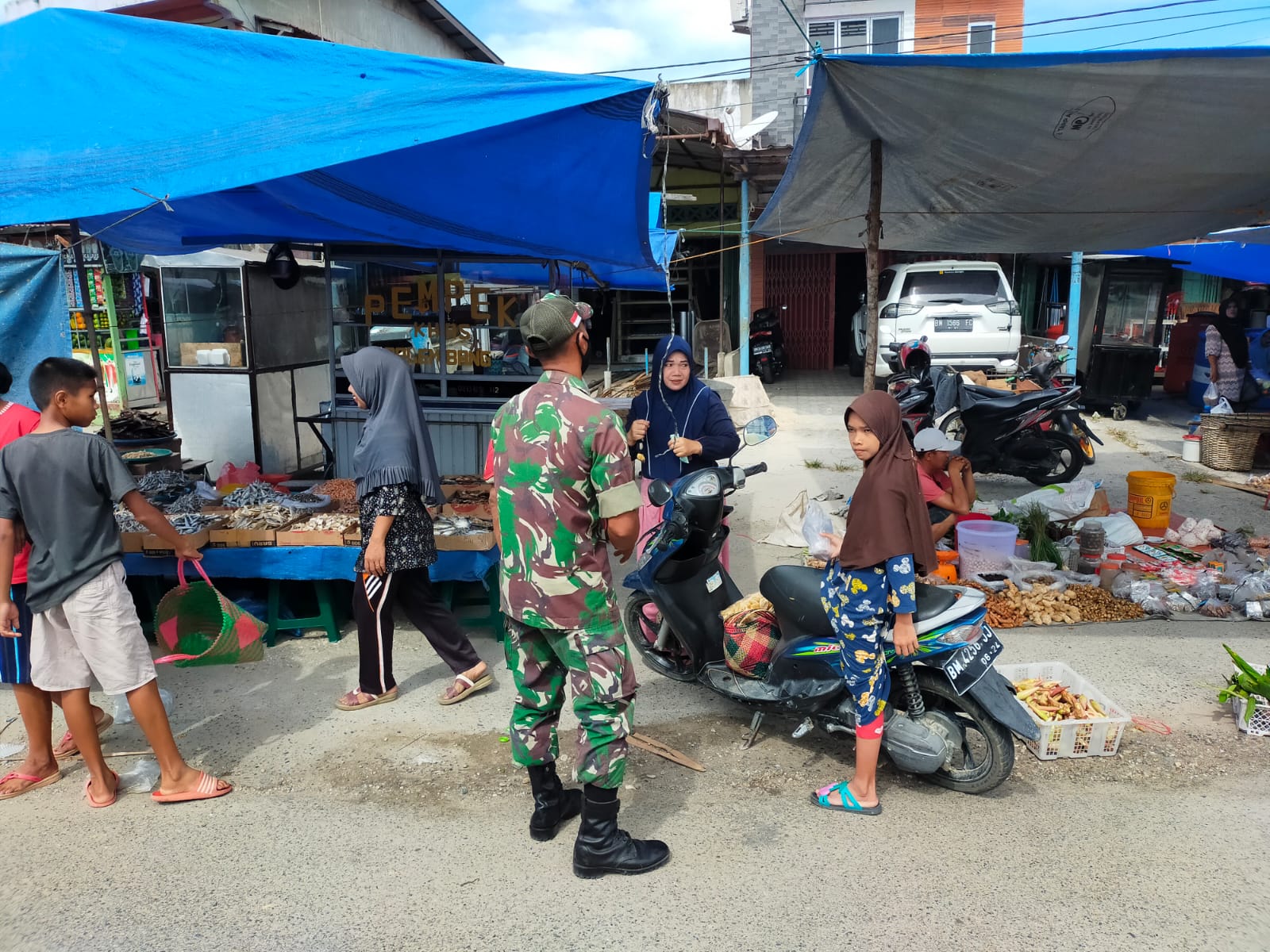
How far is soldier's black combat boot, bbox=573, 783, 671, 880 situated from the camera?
2.87 meters

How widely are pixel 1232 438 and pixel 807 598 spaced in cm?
784

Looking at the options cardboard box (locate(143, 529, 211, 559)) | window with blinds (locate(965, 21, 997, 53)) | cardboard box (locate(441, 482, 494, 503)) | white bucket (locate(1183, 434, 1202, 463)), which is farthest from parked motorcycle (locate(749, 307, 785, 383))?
cardboard box (locate(143, 529, 211, 559))

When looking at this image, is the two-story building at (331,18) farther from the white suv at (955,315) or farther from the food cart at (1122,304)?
the food cart at (1122,304)

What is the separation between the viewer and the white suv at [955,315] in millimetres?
12328

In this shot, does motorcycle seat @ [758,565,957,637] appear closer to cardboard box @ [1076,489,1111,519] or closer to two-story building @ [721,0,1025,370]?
cardboard box @ [1076,489,1111,519]

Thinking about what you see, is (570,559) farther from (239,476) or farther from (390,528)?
(239,476)

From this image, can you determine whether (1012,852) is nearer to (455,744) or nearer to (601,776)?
(601,776)

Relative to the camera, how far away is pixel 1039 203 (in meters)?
6.46

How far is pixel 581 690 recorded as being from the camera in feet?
9.21

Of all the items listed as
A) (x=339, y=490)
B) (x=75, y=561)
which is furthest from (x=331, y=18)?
(x=75, y=561)

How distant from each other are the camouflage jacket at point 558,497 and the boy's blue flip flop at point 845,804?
1.17m

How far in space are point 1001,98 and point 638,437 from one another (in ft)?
8.01

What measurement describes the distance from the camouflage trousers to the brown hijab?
0.92 m

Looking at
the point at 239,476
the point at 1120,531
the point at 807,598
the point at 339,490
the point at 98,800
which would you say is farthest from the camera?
the point at 239,476
